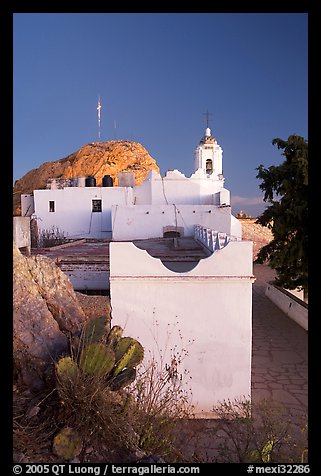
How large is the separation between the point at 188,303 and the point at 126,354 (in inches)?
64.6

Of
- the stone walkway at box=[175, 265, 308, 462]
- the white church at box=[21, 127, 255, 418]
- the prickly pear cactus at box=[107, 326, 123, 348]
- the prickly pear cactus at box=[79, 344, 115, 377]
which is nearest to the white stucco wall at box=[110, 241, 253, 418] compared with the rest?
the white church at box=[21, 127, 255, 418]

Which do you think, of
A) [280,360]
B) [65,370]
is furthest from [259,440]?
[280,360]

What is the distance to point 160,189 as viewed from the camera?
841 inches

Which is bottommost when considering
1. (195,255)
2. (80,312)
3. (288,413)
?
(288,413)

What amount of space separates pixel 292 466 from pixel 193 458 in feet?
4.01

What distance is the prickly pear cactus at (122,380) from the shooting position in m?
3.86

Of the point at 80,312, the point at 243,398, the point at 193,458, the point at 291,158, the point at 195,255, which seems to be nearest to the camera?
the point at 193,458

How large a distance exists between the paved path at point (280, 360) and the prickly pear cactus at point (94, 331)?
3.40 m

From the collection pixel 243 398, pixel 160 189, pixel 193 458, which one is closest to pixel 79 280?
pixel 243 398

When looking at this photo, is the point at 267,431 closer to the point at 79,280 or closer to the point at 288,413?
the point at 288,413

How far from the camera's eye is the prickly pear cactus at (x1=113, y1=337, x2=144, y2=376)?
402 cm

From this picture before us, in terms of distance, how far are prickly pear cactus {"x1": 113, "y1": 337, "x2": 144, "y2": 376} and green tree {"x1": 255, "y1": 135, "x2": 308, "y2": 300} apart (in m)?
6.40
